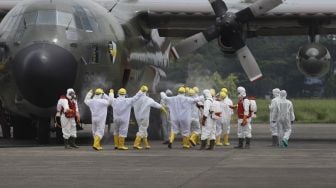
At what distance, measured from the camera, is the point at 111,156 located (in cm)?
1827

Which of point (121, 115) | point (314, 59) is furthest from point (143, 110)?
point (314, 59)

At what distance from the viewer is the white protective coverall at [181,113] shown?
21969 mm

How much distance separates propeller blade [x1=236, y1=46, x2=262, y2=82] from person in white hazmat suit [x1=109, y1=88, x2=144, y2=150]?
6320 mm

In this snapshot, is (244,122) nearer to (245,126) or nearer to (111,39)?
(245,126)

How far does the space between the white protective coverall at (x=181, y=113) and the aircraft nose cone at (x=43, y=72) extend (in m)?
3.11

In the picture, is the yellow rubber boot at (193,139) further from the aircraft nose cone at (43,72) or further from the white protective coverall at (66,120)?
the aircraft nose cone at (43,72)

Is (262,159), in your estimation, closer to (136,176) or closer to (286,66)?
(136,176)

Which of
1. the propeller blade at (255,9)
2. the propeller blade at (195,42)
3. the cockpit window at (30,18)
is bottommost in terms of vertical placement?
the cockpit window at (30,18)

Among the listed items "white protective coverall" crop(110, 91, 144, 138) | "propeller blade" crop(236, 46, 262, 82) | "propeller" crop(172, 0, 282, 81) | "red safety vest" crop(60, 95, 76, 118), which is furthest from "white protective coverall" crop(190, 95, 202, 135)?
"propeller blade" crop(236, 46, 262, 82)

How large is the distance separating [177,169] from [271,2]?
1269 centimetres

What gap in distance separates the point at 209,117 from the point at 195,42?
6.73 meters

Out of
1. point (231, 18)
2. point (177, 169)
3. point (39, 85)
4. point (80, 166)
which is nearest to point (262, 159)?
point (177, 169)

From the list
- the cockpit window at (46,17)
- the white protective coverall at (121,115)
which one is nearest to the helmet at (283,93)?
the white protective coverall at (121,115)

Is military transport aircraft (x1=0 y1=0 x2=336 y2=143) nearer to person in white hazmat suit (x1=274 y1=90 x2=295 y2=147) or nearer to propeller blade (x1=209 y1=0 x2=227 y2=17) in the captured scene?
propeller blade (x1=209 y1=0 x2=227 y2=17)
